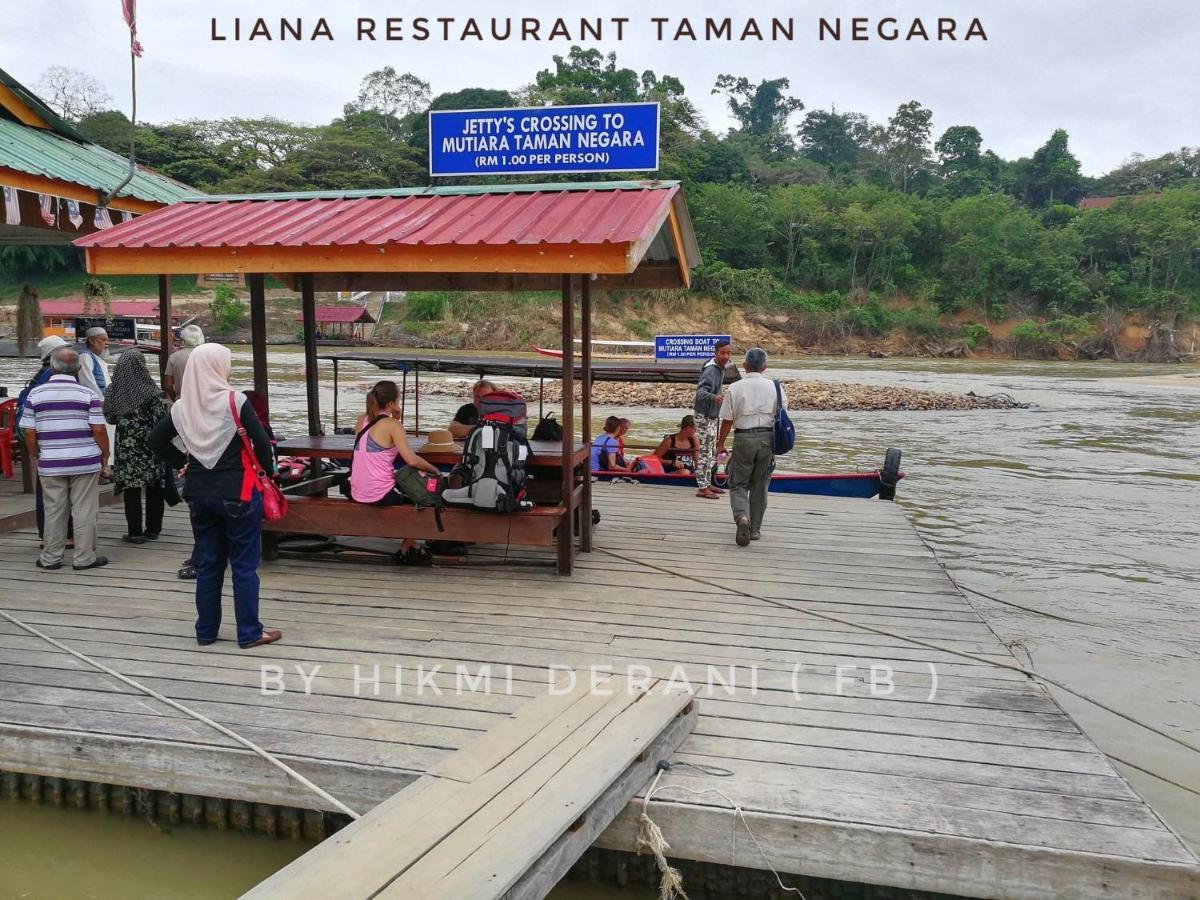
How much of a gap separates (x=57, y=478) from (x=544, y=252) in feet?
11.6

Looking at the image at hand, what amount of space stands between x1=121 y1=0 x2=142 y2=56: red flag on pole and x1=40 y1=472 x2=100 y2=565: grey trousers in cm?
386

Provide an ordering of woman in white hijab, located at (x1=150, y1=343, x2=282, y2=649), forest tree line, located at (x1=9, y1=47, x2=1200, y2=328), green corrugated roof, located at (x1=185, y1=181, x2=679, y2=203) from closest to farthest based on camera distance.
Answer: woman in white hijab, located at (x1=150, y1=343, x2=282, y2=649)
green corrugated roof, located at (x1=185, y1=181, x2=679, y2=203)
forest tree line, located at (x1=9, y1=47, x2=1200, y2=328)

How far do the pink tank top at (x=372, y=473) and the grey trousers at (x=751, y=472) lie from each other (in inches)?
110

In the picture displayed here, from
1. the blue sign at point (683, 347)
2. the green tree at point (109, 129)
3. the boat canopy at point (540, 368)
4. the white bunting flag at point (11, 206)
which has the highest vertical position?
the green tree at point (109, 129)

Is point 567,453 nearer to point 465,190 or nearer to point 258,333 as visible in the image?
point 465,190

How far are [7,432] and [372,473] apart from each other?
522 centimetres

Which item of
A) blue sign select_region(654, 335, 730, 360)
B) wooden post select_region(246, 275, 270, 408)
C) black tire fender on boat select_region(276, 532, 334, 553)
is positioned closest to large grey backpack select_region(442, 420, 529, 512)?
black tire fender on boat select_region(276, 532, 334, 553)

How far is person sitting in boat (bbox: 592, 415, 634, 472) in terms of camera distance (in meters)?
11.3

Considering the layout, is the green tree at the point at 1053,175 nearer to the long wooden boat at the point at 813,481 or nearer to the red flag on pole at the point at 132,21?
the long wooden boat at the point at 813,481

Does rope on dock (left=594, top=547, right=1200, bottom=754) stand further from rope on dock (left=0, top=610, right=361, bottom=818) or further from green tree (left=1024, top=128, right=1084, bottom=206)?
green tree (left=1024, top=128, right=1084, bottom=206)

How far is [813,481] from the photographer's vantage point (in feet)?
36.3

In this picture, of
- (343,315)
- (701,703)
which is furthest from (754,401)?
(343,315)

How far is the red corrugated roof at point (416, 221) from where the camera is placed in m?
5.66

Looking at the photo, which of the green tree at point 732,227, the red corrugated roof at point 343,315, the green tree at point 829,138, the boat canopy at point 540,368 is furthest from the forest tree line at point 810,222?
the boat canopy at point 540,368
